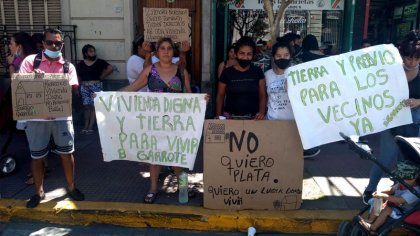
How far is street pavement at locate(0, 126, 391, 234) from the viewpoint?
407 cm

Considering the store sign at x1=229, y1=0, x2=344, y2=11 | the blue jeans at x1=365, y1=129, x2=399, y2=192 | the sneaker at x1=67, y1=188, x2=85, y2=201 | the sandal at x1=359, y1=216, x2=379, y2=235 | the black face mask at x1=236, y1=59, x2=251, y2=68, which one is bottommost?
the sneaker at x1=67, y1=188, x2=85, y2=201

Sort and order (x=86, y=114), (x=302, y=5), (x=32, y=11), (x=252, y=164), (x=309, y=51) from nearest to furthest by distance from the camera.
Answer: (x=252, y=164) → (x=309, y=51) → (x=86, y=114) → (x=302, y=5) → (x=32, y=11)

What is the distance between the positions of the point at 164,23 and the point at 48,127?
1800 millimetres

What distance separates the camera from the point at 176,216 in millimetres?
4117

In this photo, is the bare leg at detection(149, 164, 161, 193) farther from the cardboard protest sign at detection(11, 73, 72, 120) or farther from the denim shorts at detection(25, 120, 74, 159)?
the cardboard protest sign at detection(11, 73, 72, 120)

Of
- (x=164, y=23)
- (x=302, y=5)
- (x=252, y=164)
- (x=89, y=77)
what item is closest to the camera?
(x=252, y=164)

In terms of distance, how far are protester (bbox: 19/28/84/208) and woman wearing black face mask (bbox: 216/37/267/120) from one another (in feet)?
5.41

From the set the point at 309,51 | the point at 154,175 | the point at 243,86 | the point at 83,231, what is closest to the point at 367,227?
the point at 243,86

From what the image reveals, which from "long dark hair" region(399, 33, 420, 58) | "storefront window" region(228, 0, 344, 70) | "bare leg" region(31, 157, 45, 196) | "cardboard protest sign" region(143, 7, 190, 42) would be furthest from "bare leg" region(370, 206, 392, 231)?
"storefront window" region(228, 0, 344, 70)

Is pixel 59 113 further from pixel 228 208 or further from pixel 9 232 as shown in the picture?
pixel 228 208

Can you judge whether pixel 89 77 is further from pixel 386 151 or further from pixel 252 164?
pixel 386 151

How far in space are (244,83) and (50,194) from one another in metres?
2.55

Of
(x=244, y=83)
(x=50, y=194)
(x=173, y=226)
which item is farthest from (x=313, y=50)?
(x=50, y=194)

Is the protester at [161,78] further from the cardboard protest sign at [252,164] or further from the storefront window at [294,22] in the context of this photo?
the storefront window at [294,22]
